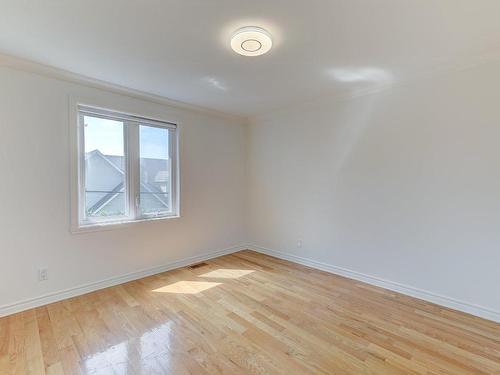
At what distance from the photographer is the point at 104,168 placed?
297 centimetres

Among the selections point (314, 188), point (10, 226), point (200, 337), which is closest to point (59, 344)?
point (200, 337)

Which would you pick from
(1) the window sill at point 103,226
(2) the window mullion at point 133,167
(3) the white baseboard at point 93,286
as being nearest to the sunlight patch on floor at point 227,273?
(3) the white baseboard at point 93,286

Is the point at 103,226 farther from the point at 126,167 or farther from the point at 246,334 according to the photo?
the point at 246,334

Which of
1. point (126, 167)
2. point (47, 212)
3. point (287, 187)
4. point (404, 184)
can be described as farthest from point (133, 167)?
point (404, 184)

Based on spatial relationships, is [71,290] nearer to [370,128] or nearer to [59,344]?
[59,344]

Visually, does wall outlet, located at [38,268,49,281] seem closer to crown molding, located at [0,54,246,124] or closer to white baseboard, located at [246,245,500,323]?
crown molding, located at [0,54,246,124]

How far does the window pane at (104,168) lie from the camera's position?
9.37ft

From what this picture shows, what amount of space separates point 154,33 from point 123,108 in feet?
4.67

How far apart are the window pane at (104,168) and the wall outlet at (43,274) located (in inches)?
26.2

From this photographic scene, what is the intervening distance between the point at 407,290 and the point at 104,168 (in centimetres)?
380

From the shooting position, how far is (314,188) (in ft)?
11.8

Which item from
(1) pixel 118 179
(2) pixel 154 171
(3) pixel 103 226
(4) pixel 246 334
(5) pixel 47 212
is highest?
(2) pixel 154 171

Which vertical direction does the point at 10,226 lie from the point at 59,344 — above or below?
above

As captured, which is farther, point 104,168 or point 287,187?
point 287,187
